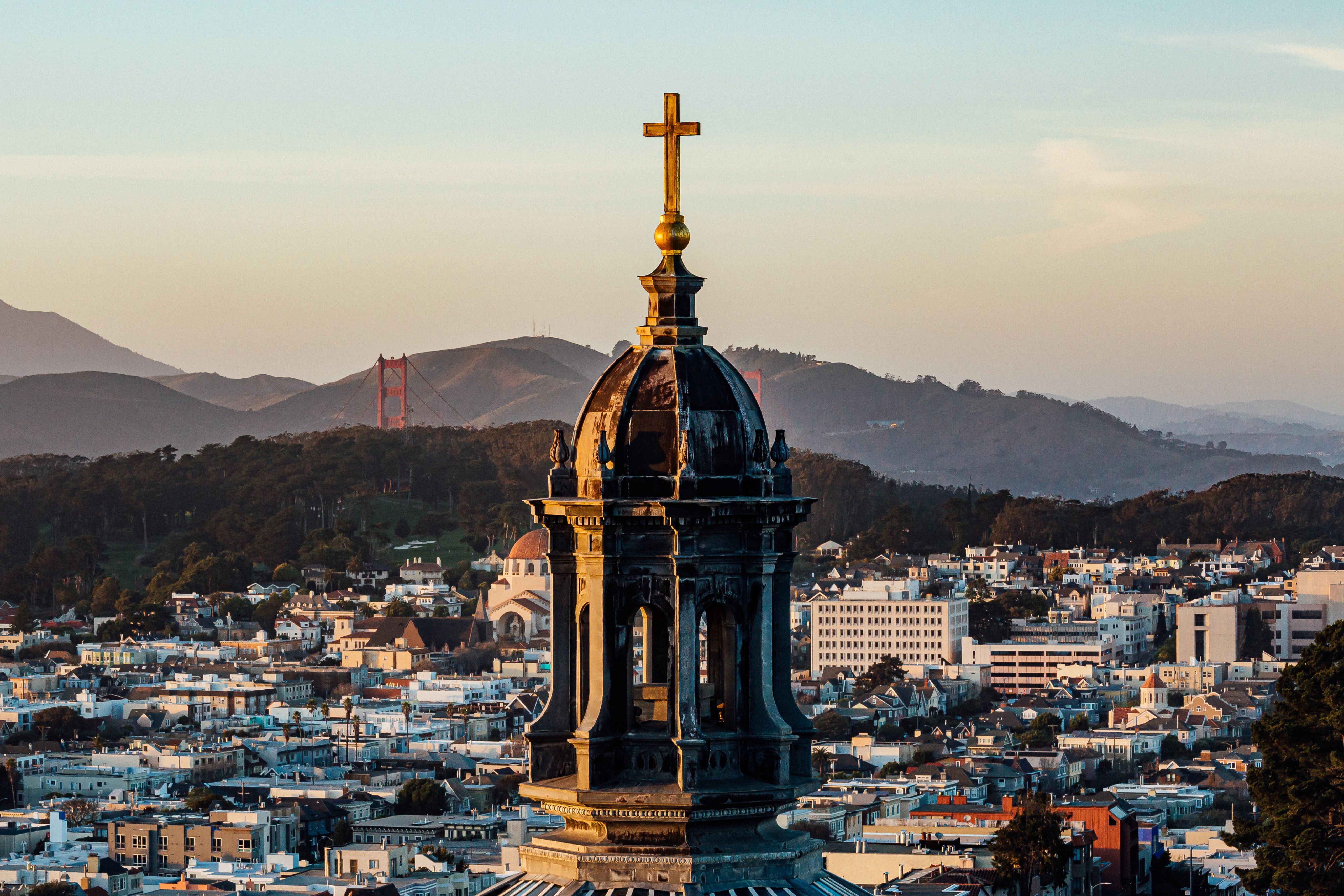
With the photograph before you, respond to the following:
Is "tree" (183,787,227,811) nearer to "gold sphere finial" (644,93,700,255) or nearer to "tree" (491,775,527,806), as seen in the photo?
"tree" (491,775,527,806)

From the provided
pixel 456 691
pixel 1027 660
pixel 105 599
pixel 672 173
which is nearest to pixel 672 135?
pixel 672 173

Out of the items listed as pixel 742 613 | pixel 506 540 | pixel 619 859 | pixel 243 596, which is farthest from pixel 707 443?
pixel 506 540

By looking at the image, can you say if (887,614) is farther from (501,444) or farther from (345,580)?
(501,444)

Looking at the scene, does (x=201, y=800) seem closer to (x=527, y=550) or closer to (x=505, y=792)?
(x=505, y=792)

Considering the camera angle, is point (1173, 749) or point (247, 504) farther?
point (247, 504)

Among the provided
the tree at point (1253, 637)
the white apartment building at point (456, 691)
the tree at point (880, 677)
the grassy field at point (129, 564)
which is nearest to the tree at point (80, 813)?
the white apartment building at point (456, 691)

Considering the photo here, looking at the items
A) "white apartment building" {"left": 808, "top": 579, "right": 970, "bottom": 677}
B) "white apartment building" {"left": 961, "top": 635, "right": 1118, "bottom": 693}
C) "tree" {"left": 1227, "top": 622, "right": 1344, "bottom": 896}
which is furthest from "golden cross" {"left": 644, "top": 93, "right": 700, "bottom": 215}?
"white apartment building" {"left": 808, "top": 579, "right": 970, "bottom": 677}
